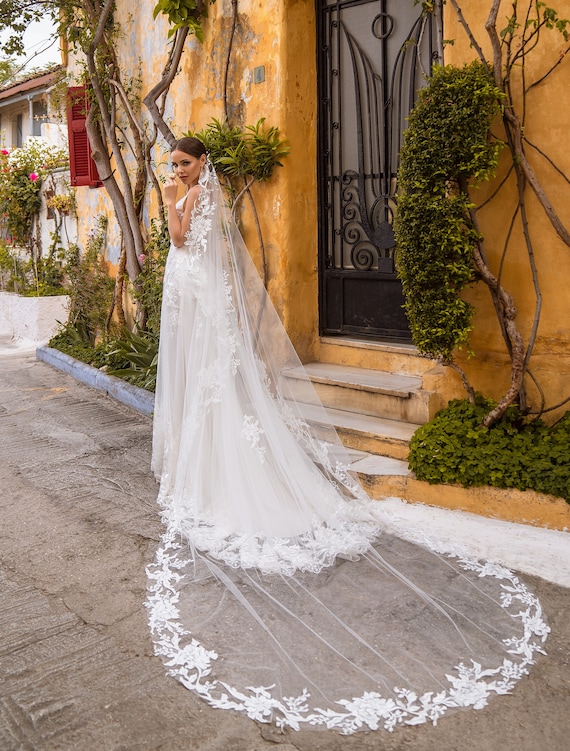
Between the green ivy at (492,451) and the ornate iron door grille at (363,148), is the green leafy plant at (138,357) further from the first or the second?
the green ivy at (492,451)

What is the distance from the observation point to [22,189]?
11891mm

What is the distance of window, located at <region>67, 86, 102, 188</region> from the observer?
916 centimetres

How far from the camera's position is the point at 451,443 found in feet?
14.9

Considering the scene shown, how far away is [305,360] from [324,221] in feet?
4.03

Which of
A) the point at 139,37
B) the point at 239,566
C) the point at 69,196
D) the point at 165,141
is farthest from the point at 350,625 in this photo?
the point at 69,196

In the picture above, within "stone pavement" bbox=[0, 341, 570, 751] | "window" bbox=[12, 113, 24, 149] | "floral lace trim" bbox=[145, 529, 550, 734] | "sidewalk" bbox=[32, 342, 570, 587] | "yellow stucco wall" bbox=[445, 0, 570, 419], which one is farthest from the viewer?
"window" bbox=[12, 113, 24, 149]

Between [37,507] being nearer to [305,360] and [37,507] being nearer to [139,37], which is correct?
[305,360]

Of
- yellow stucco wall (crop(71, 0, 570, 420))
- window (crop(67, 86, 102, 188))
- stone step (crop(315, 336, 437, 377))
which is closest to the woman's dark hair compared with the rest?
yellow stucco wall (crop(71, 0, 570, 420))

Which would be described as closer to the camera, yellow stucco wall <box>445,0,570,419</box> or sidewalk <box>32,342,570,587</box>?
sidewalk <box>32,342,570,587</box>

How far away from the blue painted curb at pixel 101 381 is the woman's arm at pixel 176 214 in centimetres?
263

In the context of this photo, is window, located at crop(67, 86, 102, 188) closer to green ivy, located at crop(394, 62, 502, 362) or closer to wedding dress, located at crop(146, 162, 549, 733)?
wedding dress, located at crop(146, 162, 549, 733)

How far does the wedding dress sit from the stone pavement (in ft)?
0.28

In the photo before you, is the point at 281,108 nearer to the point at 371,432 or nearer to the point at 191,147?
the point at 191,147

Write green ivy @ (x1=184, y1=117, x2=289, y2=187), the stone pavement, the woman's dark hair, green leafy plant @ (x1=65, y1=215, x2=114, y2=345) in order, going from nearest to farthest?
the stone pavement
the woman's dark hair
green ivy @ (x1=184, y1=117, x2=289, y2=187)
green leafy plant @ (x1=65, y1=215, x2=114, y2=345)
